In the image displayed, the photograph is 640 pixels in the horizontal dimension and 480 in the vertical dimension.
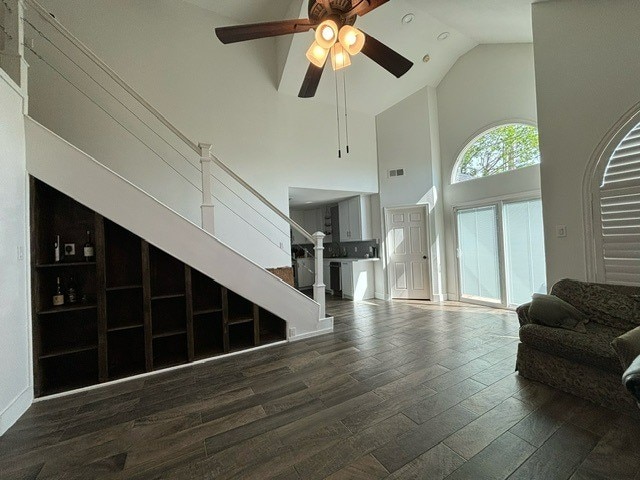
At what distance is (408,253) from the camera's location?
18.0 ft

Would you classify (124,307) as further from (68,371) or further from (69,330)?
(68,371)

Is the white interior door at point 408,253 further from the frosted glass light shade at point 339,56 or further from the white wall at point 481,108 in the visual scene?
the frosted glass light shade at point 339,56

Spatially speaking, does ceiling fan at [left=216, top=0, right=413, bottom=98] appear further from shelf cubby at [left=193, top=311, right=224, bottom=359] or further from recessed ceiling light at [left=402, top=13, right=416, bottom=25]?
shelf cubby at [left=193, top=311, right=224, bottom=359]

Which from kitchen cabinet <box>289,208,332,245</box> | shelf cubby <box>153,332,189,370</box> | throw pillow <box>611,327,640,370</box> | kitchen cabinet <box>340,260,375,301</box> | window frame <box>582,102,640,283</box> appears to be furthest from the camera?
kitchen cabinet <box>289,208,332,245</box>

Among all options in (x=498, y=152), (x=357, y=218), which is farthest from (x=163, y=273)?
(x=498, y=152)

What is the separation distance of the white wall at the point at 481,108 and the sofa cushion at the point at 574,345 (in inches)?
113

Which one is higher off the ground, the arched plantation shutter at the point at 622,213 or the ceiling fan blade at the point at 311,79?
the ceiling fan blade at the point at 311,79

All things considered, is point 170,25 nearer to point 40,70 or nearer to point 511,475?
point 40,70

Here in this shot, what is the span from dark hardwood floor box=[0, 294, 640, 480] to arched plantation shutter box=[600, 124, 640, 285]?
4.42ft

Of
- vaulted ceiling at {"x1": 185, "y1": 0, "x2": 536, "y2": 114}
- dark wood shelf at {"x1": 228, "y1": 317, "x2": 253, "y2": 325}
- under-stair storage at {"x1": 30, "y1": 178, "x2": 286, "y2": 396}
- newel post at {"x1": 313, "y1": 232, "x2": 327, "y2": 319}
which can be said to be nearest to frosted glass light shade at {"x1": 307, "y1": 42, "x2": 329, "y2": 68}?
newel post at {"x1": 313, "y1": 232, "x2": 327, "y2": 319}

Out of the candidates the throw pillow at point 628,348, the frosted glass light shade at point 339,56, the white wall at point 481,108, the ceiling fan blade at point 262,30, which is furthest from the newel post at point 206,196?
the white wall at point 481,108

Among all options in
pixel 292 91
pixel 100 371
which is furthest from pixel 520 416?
pixel 292 91

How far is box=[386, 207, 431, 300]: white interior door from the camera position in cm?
534

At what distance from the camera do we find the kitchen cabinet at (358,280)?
223 inches
